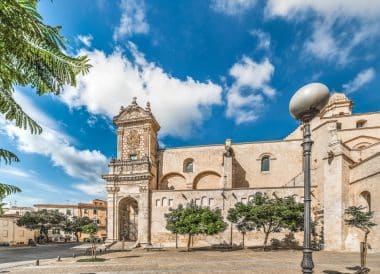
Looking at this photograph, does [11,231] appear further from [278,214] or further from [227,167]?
[278,214]

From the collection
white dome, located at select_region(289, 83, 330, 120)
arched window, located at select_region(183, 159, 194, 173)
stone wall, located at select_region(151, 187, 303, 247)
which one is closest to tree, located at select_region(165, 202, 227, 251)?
stone wall, located at select_region(151, 187, 303, 247)

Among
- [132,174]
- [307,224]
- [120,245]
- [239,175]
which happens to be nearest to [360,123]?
[239,175]

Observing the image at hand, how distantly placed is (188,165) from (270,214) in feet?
53.2

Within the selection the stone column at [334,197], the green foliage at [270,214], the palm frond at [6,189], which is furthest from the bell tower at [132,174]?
the palm frond at [6,189]

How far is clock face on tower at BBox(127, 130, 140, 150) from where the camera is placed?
34.2 metres

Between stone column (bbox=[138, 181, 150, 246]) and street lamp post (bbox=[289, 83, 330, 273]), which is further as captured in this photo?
stone column (bbox=[138, 181, 150, 246])

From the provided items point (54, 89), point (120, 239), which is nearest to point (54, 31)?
point (54, 89)

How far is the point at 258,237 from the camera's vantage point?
26.1 m

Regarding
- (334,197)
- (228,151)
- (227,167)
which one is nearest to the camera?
(334,197)

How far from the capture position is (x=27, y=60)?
7.38 feet

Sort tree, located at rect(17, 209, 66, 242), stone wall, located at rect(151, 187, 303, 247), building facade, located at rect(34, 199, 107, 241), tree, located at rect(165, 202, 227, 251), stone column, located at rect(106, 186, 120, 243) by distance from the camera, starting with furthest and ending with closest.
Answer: building facade, located at rect(34, 199, 107, 241) → tree, located at rect(17, 209, 66, 242) → stone column, located at rect(106, 186, 120, 243) → stone wall, located at rect(151, 187, 303, 247) → tree, located at rect(165, 202, 227, 251)

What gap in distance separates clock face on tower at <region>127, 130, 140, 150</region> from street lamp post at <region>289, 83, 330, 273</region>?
3112 cm

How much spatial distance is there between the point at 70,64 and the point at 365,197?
24927mm

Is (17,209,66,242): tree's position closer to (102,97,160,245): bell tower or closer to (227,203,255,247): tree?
(102,97,160,245): bell tower
